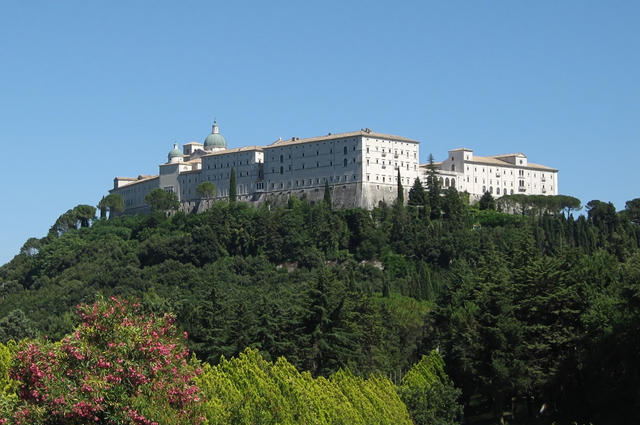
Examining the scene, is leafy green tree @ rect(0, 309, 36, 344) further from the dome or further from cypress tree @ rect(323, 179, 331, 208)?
the dome

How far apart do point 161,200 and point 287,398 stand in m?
87.1

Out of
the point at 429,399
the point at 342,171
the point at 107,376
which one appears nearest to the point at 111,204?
the point at 342,171

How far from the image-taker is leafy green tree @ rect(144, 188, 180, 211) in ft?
366

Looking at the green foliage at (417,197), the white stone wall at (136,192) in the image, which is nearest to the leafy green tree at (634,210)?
the green foliage at (417,197)

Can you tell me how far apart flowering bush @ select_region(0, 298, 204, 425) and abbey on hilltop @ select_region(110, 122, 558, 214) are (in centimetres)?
7690

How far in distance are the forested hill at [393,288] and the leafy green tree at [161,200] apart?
2.93m

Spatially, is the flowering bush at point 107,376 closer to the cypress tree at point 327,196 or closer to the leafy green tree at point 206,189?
the cypress tree at point 327,196

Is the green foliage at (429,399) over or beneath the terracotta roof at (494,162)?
beneath

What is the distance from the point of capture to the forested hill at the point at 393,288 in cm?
3822

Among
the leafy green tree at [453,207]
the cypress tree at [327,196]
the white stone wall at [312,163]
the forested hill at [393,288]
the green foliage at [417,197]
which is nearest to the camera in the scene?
the forested hill at [393,288]

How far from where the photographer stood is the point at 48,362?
18969 millimetres

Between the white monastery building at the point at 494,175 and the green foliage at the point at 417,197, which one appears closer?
the green foliage at the point at 417,197

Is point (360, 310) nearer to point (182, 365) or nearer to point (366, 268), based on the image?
point (182, 365)

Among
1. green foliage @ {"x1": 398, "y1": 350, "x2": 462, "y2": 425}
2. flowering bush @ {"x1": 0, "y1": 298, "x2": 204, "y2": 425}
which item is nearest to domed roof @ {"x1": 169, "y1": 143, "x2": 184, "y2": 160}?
green foliage @ {"x1": 398, "y1": 350, "x2": 462, "y2": 425}
